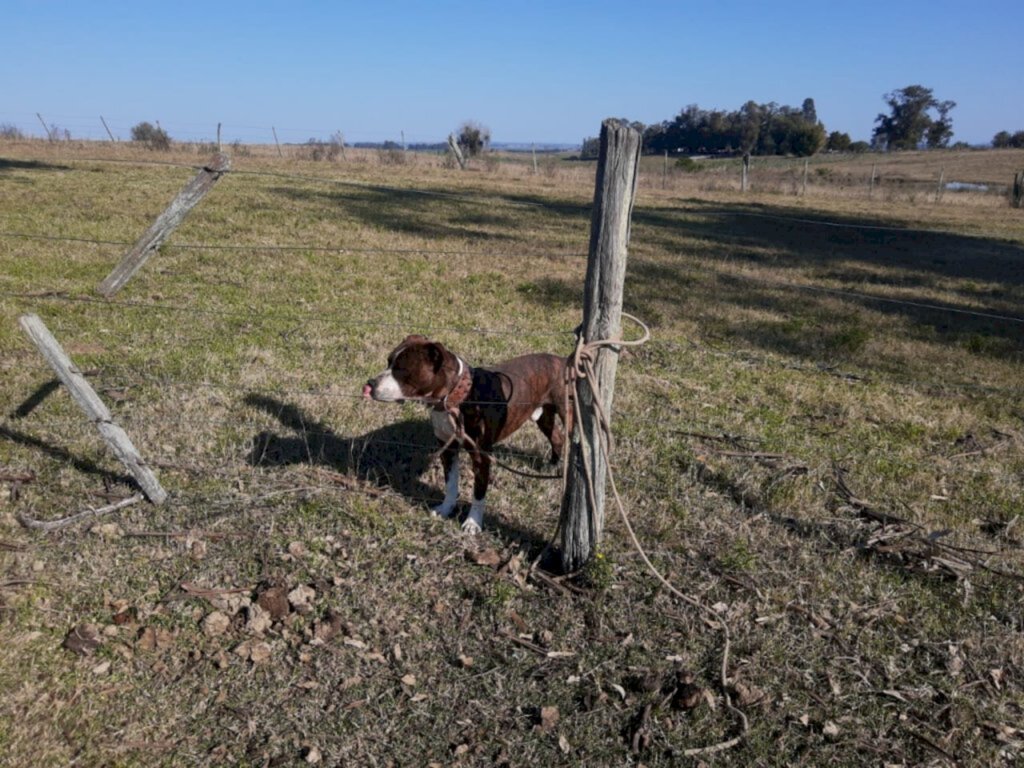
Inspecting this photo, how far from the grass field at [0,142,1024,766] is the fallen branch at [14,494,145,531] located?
0.23ft

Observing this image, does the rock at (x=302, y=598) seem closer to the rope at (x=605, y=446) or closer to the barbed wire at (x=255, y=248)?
the rope at (x=605, y=446)

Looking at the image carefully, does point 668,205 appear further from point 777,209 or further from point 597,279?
point 597,279

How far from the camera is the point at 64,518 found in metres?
4.28

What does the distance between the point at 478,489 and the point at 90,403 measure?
2.17 m

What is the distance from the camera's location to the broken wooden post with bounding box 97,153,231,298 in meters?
4.97

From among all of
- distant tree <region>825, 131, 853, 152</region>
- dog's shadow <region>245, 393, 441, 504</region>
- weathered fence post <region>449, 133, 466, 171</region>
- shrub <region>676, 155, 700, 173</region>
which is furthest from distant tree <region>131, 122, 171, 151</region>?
distant tree <region>825, 131, 853, 152</region>

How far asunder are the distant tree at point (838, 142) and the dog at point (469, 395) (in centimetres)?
6543

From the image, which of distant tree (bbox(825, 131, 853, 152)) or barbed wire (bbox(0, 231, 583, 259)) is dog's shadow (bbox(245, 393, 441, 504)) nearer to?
barbed wire (bbox(0, 231, 583, 259))

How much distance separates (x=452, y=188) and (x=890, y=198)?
54.9 feet

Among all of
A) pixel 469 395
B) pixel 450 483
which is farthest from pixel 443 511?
pixel 469 395

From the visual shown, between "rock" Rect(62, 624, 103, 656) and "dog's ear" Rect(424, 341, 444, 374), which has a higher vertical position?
"dog's ear" Rect(424, 341, 444, 374)

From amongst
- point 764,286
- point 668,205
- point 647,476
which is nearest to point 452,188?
point 668,205

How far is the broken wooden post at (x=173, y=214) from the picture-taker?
16.3 ft

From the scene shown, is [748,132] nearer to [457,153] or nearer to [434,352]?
[457,153]
